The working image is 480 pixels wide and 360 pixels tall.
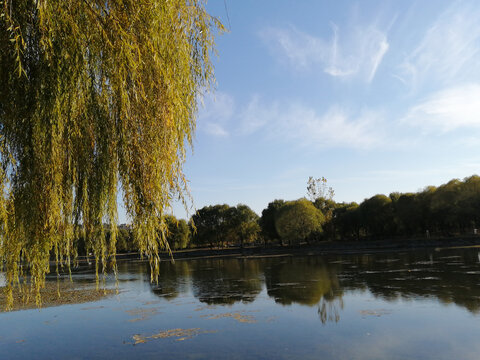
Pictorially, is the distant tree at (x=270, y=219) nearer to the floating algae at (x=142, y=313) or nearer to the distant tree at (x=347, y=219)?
the distant tree at (x=347, y=219)

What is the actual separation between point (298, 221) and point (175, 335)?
6751 cm

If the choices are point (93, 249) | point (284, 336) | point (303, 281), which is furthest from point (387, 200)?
point (93, 249)

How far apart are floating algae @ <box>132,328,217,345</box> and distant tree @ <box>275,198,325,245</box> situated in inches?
2606

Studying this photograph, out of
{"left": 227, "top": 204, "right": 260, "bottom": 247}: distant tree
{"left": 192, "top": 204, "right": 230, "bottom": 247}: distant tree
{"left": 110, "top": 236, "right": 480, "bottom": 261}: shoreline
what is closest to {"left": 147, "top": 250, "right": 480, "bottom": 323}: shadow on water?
{"left": 110, "top": 236, "right": 480, "bottom": 261}: shoreline

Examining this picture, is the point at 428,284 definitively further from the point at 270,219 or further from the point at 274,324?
the point at 270,219

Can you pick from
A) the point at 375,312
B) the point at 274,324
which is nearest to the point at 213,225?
the point at 375,312

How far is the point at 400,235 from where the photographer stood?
87.1 metres

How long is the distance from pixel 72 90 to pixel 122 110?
2.34ft

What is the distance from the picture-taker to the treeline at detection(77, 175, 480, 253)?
70969 millimetres

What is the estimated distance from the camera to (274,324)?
17.1 metres

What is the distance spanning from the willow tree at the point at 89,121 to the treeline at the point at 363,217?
150 ft

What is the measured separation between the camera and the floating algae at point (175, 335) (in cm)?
1570

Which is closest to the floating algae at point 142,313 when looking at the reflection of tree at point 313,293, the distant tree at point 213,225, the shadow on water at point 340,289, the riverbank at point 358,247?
the shadow on water at point 340,289

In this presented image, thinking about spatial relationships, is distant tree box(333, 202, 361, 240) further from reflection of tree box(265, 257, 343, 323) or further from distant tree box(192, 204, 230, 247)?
reflection of tree box(265, 257, 343, 323)
